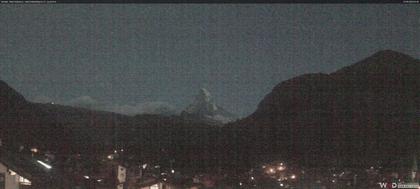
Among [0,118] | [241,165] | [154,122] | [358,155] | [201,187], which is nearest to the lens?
[201,187]

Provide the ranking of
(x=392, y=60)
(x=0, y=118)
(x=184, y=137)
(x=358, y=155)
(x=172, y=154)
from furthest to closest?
(x=184, y=137) → (x=172, y=154) → (x=0, y=118) → (x=358, y=155) → (x=392, y=60)

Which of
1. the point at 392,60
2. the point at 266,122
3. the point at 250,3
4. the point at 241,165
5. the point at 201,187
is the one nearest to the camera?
the point at 250,3

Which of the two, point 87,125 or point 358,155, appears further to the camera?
point 87,125

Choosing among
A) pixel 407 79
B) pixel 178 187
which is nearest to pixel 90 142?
pixel 178 187

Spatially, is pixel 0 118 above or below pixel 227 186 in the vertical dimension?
above

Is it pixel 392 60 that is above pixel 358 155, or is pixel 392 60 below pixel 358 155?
above

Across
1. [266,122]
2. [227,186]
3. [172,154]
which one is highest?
[266,122]

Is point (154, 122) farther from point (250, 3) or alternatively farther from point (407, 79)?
point (250, 3)

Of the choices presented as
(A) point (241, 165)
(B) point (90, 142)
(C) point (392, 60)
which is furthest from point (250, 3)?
(B) point (90, 142)

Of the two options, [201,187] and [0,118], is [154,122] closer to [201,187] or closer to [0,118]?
[0,118]

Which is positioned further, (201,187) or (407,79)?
(201,187)
